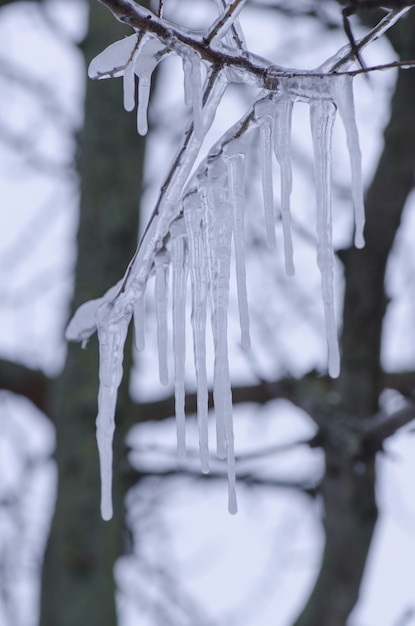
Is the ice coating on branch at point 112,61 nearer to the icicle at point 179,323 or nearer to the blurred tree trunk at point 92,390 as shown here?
the icicle at point 179,323

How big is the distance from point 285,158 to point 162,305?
0.26m

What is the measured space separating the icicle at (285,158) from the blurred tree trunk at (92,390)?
1.32m

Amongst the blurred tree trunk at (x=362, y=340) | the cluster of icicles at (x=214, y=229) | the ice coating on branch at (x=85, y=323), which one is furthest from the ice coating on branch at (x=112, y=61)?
the blurred tree trunk at (x=362, y=340)

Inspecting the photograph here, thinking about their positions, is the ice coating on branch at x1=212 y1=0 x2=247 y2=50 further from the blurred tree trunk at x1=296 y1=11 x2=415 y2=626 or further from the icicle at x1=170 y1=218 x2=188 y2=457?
the blurred tree trunk at x1=296 y1=11 x2=415 y2=626

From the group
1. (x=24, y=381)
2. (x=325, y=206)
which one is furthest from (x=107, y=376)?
(x=24, y=381)

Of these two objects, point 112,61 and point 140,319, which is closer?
point 112,61

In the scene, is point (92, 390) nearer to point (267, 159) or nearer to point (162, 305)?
point (162, 305)

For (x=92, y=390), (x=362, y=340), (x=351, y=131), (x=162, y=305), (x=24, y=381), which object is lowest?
(x=24, y=381)

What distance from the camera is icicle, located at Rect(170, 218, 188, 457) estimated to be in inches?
42.1

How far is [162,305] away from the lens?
1.13 meters

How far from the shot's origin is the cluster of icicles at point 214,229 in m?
0.93

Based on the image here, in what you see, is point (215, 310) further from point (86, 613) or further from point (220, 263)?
point (86, 613)

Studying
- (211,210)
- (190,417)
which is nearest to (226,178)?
(211,210)

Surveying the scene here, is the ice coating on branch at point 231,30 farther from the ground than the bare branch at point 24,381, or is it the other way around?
the ice coating on branch at point 231,30
